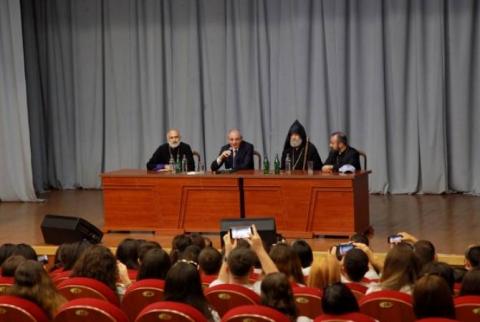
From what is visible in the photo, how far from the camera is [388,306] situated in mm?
4488

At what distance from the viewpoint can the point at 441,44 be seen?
1321cm

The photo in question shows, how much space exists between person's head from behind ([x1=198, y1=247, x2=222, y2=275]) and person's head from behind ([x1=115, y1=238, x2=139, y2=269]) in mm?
863

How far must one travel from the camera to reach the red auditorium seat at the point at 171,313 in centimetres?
414

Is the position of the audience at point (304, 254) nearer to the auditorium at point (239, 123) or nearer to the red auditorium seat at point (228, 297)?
the auditorium at point (239, 123)

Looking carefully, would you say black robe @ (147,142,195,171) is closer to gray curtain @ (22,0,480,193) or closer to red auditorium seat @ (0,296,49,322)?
gray curtain @ (22,0,480,193)

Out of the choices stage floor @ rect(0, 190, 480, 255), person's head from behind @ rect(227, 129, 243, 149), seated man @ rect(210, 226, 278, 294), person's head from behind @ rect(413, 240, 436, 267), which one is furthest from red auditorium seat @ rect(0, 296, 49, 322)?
person's head from behind @ rect(227, 129, 243, 149)

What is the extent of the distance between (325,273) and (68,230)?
160 inches

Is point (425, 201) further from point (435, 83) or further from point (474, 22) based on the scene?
point (474, 22)

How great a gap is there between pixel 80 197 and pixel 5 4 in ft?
11.9

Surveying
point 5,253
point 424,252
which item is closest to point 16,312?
point 5,253

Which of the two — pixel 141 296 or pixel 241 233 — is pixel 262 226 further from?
pixel 141 296

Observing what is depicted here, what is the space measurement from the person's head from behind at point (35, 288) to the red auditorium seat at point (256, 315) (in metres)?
1.27

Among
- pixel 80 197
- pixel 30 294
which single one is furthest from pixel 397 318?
pixel 80 197

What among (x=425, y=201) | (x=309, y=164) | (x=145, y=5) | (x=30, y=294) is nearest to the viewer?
(x=30, y=294)
